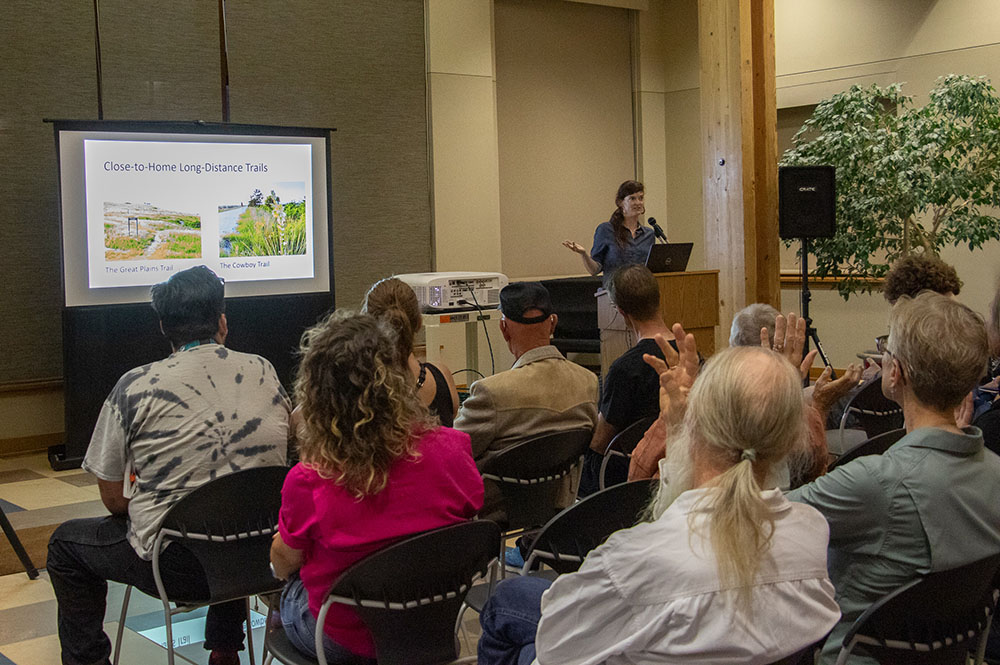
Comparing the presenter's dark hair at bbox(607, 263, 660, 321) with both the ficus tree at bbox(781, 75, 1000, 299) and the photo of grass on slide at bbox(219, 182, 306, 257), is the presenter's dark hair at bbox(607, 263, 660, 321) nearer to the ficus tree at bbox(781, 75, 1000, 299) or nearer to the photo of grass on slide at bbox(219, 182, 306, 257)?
the photo of grass on slide at bbox(219, 182, 306, 257)

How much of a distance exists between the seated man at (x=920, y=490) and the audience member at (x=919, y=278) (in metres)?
1.65

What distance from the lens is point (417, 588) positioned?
192cm

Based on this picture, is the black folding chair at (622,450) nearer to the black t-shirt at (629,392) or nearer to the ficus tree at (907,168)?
the black t-shirt at (629,392)

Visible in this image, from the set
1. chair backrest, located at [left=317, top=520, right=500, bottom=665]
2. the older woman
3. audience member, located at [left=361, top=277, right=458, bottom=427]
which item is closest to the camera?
chair backrest, located at [left=317, top=520, right=500, bottom=665]

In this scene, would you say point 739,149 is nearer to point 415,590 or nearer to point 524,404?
point 524,404

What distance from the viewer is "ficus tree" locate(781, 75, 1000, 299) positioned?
6.81 m

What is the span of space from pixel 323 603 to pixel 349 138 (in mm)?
5930

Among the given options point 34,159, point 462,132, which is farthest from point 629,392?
point 462,132

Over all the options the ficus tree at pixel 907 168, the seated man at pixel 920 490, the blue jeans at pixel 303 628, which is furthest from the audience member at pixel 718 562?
the ficus tree at pixel 907 168

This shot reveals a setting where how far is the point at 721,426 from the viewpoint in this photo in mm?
1426

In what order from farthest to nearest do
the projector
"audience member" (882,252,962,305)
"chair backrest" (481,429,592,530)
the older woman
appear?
the older woman, the projector, "audience member" (882,252,962,305), "chair backrest" (481,429,592,530)

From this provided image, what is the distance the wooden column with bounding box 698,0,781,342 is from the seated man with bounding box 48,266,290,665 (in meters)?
4.15

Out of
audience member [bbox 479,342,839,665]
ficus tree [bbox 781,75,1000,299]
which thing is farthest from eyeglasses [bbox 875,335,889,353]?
ficus tree [bbox 781,75,1000,299]

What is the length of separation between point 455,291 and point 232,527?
10.3 feet
